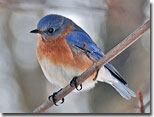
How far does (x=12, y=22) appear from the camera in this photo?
3281 mm

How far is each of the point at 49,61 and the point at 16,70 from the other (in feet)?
2.40

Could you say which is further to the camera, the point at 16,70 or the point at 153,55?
the point at 16,70

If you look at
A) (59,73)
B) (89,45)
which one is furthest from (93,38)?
(59,73)

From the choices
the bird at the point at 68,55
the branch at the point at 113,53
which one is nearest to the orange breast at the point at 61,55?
the bird at the point at 68,55

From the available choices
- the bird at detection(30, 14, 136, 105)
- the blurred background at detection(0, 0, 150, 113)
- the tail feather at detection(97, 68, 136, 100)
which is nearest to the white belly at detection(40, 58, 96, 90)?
the bird at detection(30, 14, 136, 105)

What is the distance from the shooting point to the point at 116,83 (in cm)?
300

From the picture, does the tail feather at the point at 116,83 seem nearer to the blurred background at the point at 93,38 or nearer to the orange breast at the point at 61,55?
the blurred background at the point at 93,38

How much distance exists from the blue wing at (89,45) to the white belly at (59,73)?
0.19 m

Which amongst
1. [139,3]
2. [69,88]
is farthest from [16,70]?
[139,3]

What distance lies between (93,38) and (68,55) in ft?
1.31

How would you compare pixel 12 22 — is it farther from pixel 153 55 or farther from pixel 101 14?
pixel 153 55

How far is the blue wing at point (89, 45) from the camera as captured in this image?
2797mm

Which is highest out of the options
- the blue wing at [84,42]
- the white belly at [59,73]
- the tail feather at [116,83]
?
the blue wing at [84,42]

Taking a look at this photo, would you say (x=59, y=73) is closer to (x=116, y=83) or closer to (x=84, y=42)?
(x=84, y=42)
